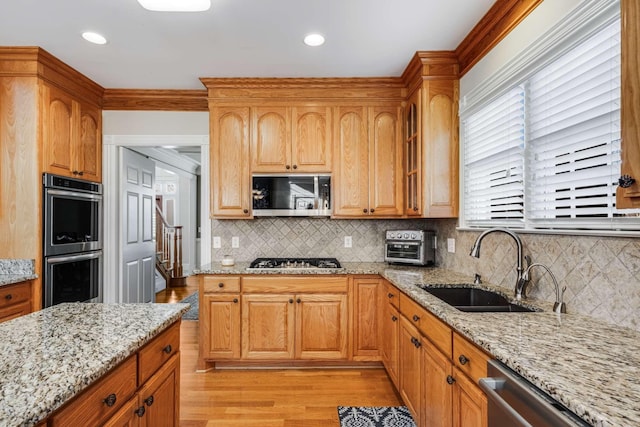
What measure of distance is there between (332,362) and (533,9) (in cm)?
286

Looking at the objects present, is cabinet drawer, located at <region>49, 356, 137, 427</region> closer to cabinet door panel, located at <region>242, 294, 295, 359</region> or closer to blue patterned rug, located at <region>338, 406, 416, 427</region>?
blue patterned rug, located at <region>338, 406, 416, 427</region>

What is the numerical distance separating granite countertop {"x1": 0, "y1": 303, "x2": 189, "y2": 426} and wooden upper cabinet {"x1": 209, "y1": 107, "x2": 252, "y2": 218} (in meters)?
1.59

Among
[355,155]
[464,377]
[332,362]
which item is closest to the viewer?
[464,377]

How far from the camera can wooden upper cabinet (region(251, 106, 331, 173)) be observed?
3.17 meters

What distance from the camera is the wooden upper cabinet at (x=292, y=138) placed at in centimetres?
317

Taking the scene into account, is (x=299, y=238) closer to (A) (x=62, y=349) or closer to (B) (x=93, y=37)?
(B) (x=93, y=37)

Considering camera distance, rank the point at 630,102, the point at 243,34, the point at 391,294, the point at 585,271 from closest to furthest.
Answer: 1. the point at 630,102
2. the point at 585,271
3. the point at 243,34
4. the point at 391,294

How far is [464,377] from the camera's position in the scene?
1.42 meters

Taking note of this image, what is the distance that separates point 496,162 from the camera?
2.25m

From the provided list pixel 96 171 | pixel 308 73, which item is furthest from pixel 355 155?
pixel 96 171

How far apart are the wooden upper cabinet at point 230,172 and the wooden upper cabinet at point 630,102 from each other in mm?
2667

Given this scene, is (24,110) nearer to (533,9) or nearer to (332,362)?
(332,362)

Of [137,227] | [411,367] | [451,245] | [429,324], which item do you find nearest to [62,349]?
[429,324]

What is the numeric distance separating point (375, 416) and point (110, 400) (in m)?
1.77
